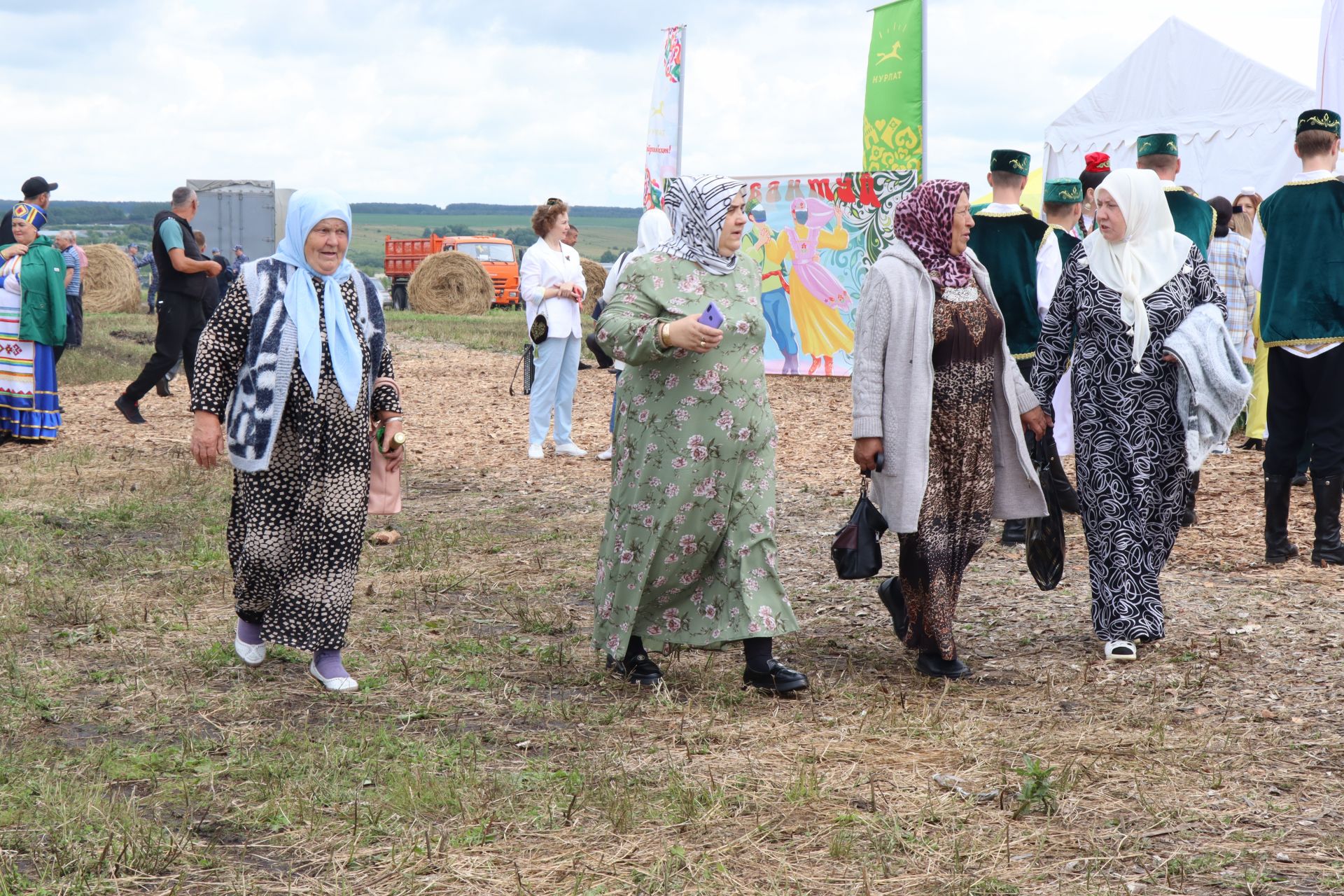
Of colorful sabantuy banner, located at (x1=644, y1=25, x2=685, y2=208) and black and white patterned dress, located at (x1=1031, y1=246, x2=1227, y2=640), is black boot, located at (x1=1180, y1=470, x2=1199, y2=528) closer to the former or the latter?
black and white patterned dress, located at (x1=1031, y1=246, x2=1227, y2=640)

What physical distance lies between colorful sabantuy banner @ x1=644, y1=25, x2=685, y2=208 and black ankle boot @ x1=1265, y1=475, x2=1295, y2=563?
11231mm

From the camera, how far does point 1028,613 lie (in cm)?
615

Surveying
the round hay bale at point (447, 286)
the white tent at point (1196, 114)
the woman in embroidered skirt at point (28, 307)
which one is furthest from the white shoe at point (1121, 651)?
the round hay bale at point (447, 286)

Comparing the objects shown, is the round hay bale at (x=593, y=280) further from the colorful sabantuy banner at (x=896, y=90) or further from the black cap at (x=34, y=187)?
the black cap at (x=34, y=187)

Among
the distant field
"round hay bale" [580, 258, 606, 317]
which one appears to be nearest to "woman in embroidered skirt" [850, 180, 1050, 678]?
"round hay bale" [580, 258, 606, 317]

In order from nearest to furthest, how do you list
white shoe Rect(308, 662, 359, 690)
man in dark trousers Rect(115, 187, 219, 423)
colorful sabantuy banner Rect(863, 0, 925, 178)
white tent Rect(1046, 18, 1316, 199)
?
white shoe Rect(308, 662, 359, 690) < man in dark trousers Rect(115, 187, 219, 423) < colorful sabantuy banner Rect(863, 0, 925, 178) < white tent Rect(1046, 18, 1316, 199)

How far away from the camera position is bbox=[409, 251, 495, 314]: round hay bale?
3219 centimetres

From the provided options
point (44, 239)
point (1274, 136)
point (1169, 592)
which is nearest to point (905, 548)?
point (1169, 592)

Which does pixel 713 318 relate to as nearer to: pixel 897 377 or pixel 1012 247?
pixel 897 377

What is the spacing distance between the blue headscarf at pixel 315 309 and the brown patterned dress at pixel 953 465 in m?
2.02

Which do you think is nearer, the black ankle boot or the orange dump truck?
the black ankle boot

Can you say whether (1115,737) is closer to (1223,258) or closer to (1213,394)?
(1213,394)

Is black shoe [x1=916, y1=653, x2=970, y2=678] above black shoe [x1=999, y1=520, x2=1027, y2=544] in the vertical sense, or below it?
below

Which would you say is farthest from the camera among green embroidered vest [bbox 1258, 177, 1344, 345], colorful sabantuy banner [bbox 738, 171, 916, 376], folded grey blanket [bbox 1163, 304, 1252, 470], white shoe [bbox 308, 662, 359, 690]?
colorful sabantuy banner [bbox 738, 171, 916, 376]
